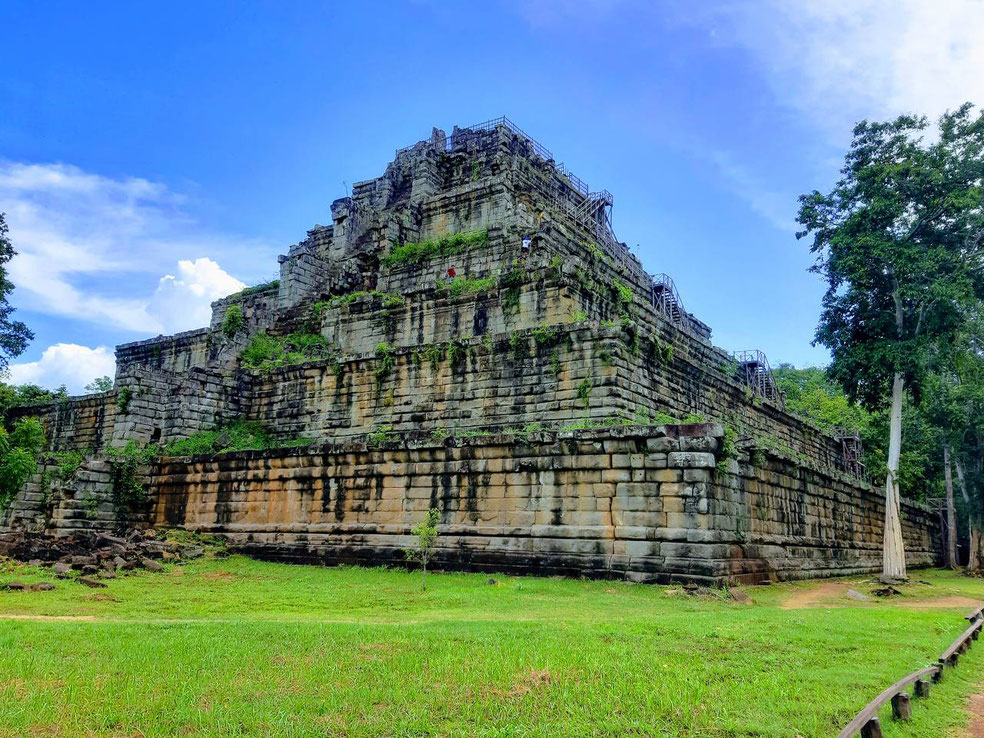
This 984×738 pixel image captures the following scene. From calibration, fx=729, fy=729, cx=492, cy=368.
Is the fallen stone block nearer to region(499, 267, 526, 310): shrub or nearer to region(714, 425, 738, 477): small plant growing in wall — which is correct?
region(499, 267, 526, 310): shrub

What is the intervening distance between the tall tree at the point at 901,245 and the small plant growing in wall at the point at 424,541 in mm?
13514

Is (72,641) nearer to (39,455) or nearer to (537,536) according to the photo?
(537,536)

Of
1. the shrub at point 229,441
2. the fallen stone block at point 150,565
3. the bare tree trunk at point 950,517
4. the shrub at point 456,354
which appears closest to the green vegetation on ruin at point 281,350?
the shrub at point 229,441

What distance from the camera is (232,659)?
23.0 ft

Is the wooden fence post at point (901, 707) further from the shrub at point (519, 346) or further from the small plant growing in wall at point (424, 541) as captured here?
the shrub at point (519, 346)

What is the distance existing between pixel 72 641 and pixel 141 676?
2029 mm

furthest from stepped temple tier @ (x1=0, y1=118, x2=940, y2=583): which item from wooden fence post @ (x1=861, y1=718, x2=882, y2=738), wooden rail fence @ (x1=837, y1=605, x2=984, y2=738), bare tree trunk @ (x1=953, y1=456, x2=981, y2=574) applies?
wooden fence post @ (x1=861, y1=718, x2=882, y2=738)

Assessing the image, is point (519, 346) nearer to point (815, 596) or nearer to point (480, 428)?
point (480, 428)

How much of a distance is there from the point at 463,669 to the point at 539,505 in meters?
8.84

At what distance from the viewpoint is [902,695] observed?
541 centimetres

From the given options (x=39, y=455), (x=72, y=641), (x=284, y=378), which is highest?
(x=284, y=378)

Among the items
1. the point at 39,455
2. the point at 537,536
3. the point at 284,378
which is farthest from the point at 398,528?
the point at 39,455

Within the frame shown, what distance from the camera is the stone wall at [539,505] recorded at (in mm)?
14156

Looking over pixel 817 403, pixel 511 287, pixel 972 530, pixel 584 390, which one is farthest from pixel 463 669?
pixel 817 403
